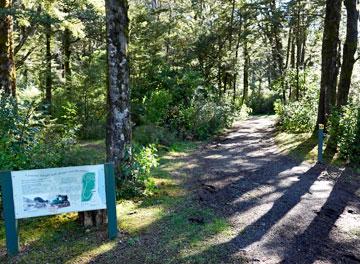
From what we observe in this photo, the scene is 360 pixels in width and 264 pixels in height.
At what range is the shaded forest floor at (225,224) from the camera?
15.6 ft

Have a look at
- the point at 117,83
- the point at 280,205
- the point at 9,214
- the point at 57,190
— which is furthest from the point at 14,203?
the point at 280,205

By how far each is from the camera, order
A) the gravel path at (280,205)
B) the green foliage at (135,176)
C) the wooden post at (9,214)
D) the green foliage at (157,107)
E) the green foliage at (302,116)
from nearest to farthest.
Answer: the wooden post at (9,214) < the gravel path at (280,205) < the green foliage at (135,176) < the green foliage at (157,107) < the green foliage at (302,116)

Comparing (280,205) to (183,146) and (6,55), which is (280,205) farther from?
(6,55)

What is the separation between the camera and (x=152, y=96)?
50.5 feet

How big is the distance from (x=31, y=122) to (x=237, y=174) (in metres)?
4.83

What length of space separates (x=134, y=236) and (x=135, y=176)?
172 centimetres

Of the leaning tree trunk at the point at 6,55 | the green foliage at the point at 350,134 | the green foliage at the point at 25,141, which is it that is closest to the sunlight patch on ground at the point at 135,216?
the green foliage at the point at 25,141

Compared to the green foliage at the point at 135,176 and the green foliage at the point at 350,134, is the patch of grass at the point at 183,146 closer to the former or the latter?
the green foliage at the point at 350,134

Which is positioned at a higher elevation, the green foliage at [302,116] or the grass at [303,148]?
the green foliage at [302,116]

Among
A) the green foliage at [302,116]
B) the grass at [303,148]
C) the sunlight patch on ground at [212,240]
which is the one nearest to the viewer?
the sunlight patch on ground at [212,240]

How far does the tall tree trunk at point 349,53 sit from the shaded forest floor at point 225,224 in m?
3.78

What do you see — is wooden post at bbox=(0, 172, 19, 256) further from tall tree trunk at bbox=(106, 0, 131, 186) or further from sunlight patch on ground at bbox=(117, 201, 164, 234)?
tall tree trunk at bbox=(106, 0, 131, 186)

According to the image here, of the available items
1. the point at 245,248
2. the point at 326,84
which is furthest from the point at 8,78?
the point at 326,84

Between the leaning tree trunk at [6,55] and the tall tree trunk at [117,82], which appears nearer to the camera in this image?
the tall tree trunk at [117,82]
